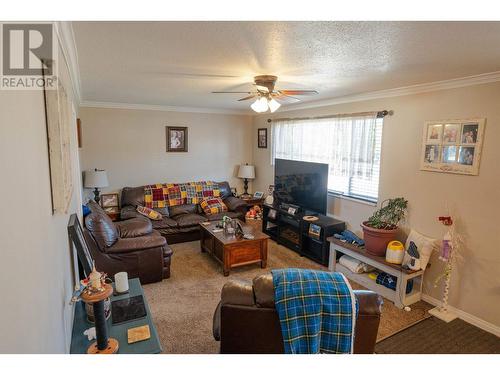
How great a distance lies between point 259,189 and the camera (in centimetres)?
648

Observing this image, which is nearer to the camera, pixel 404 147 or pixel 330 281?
pixel 330 281

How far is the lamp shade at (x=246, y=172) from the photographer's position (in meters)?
6.34

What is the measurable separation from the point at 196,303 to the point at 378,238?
2125mm

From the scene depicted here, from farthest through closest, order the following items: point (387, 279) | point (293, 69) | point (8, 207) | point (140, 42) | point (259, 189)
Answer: point (259, 189)
point (387, 279)
point (293, 69)
point (140, 42)
point (8, 207)

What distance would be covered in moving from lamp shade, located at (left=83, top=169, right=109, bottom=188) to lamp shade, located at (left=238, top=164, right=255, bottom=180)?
2.62 meters

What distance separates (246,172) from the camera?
6340mm

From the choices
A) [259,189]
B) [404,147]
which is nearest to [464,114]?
[404,147]

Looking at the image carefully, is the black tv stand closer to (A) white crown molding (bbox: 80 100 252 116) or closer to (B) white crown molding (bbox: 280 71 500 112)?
(B) white crown molding (bbox: 280 71 500 112)

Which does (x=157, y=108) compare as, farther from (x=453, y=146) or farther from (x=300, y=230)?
(x=453, y=146)

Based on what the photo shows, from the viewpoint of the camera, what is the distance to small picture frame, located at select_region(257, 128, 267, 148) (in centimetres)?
618

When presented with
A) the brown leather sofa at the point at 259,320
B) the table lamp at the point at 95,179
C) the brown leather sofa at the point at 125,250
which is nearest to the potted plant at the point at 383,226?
the brown leather sofa at the point at 259,320
